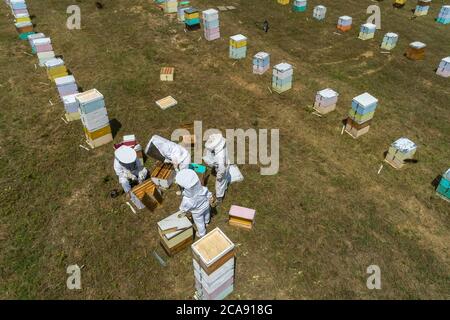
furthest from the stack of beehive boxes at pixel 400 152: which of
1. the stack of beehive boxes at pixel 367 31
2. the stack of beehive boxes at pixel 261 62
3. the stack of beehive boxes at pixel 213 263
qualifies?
the stack of beehive boxes at pixel 367 31

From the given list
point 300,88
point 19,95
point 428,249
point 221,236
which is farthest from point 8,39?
point 428,249

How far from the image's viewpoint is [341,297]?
28.6 ft

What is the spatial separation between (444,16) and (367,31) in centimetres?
828

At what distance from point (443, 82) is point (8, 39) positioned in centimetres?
2686

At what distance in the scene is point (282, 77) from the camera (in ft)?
51.3

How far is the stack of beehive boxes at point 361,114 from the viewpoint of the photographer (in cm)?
1262

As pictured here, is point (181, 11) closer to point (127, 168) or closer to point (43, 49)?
point (43, 49)

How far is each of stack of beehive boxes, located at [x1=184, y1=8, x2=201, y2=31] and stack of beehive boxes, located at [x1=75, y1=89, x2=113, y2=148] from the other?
11.6m

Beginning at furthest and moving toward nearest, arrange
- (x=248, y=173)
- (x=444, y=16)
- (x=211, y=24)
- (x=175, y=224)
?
1. (x=444, y=16)
2. (x=211, y=24)
3. (x=248, y=173)
4. (x=175, y=224)

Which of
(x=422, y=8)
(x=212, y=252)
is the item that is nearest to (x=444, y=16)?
(x=422, y=8)

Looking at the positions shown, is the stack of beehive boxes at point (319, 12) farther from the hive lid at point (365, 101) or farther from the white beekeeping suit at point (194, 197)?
the white beekeeping suit at point (194, 197)

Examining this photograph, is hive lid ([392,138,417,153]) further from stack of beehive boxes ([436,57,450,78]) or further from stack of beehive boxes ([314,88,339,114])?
stack of beehive boxes ([436,57,450,78])

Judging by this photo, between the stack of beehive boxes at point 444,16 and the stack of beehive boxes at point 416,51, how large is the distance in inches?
300

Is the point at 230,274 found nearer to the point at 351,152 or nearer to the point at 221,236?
the point at 221,236
